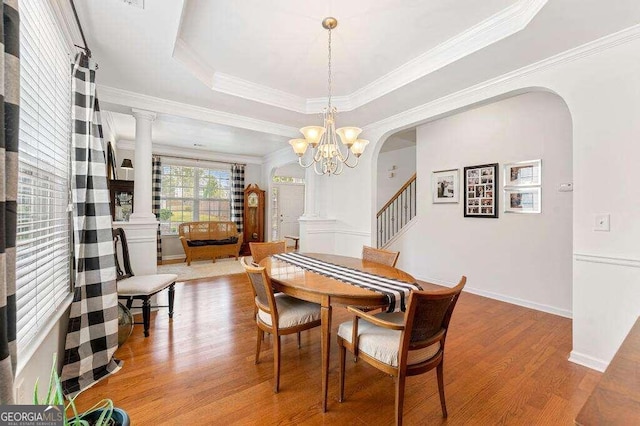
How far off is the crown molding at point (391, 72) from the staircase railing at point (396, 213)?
2453 millimetres

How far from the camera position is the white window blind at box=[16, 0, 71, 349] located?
132 cm

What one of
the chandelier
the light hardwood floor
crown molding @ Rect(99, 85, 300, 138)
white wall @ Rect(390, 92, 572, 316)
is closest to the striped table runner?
the light hardwood floor

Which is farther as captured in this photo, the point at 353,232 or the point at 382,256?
the point at 353,232

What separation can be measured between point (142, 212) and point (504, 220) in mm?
4464

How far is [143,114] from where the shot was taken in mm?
3221

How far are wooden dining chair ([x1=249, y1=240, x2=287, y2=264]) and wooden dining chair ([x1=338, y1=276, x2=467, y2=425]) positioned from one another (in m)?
1.55

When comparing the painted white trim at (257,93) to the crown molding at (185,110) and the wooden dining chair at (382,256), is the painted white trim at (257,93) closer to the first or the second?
the crown molding at (185,110)

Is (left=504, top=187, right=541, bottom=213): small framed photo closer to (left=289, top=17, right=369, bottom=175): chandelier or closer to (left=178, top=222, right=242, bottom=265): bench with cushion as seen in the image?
(left=289, top=17, right=369, bottom=175): chandelier

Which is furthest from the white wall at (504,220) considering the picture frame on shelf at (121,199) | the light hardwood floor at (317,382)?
the picture frame on shelf at (121,199)

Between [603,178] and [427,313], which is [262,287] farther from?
[603,178]

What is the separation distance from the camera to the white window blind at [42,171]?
132 cm

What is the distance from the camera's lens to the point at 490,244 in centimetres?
380

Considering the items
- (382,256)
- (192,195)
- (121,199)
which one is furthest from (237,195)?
(382,256)

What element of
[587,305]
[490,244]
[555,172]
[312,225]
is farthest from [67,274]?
[555,172]
